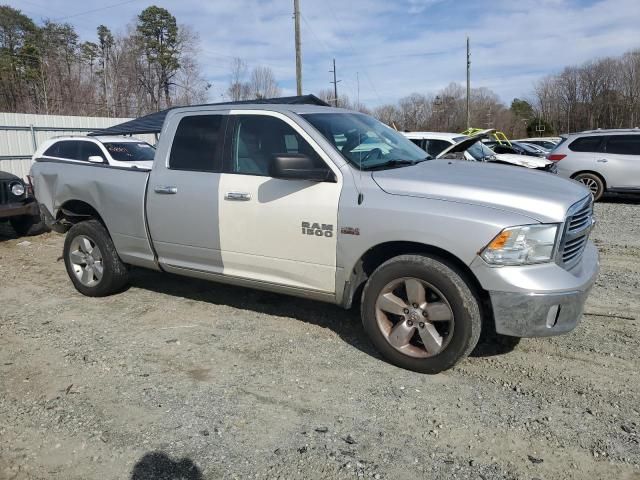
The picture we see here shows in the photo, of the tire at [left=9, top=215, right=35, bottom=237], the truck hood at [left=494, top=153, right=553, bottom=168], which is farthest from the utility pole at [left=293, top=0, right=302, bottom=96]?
the tire at [left=9, top=215, right=35, bottom=237]

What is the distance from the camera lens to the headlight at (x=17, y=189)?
862 cm

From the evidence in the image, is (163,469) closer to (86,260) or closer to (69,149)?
(86,260)

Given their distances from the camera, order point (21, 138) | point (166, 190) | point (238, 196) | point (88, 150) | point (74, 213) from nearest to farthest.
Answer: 1. point (238, 196)
2. point (166, 190)
3. point (74, 213)
4. point (88, 150)
5. point (21, 138)

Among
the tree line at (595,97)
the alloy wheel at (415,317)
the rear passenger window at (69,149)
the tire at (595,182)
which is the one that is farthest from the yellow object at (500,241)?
the tree line at (595,97)

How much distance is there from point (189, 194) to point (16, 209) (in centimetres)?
570

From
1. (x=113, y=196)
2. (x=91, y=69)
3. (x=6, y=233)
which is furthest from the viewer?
(x=91, y=69)

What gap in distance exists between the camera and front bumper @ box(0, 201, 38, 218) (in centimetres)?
840

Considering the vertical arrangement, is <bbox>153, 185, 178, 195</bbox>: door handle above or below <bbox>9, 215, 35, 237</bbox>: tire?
above

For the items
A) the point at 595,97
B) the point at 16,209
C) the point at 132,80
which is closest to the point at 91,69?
the point at 132,80

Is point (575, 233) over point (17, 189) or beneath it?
beneath

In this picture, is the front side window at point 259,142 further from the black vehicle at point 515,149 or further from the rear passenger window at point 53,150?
the black vehicle at point 515,149

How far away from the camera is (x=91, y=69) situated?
45625 mm

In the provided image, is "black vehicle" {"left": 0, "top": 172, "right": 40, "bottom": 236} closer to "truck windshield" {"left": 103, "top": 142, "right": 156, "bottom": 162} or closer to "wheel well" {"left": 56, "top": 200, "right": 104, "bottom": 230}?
"truck windshield" {"left": 103, "top": 142, "right": 156, "bottom": 162}

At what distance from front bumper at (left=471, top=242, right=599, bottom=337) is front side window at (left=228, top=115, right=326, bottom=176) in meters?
1.73
